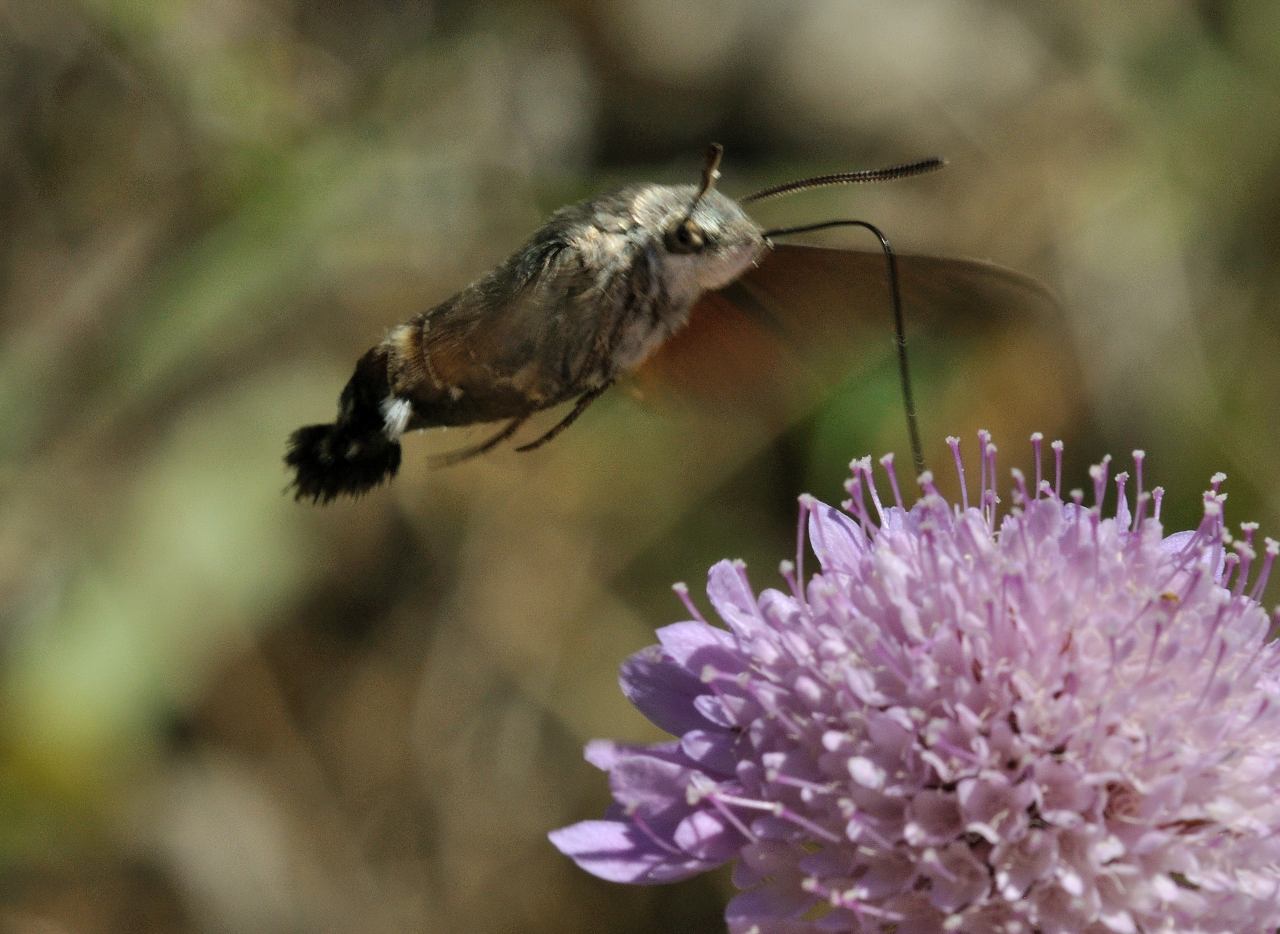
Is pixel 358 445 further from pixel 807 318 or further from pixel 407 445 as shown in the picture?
pixel 407 445

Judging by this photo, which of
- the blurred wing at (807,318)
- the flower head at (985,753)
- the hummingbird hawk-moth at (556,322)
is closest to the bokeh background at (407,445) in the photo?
the blurred wing at (807,318)

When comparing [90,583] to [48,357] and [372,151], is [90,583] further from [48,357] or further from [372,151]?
[372,151]

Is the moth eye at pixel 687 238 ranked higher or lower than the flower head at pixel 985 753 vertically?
higher

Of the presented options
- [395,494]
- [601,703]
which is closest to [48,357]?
[395,494]

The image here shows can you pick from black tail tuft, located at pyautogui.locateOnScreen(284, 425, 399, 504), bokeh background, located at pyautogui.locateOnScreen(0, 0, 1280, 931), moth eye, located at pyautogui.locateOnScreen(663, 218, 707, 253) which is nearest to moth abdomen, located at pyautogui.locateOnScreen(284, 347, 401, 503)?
black tail tuft, located at pyautogui.locateOnScreen(284, 425, 399, 504)

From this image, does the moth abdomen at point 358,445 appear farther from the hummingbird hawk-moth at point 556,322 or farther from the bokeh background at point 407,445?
the bokeh background at point 407,445

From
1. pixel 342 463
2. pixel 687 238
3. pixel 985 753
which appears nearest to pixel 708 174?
pixel 687 238

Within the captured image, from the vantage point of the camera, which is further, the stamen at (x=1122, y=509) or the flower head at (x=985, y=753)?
the stamen at (x=1122, y=509)
